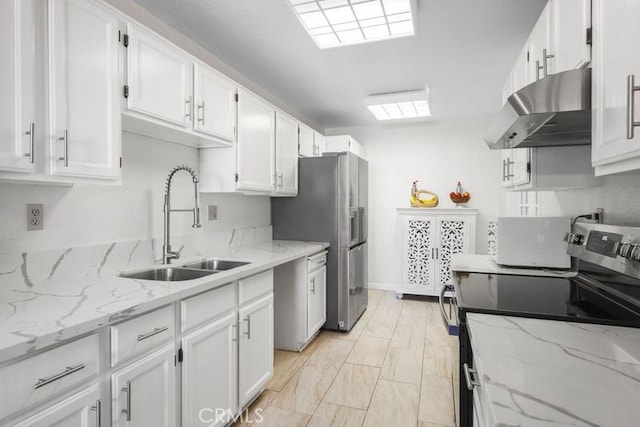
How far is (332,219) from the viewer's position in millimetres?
3395

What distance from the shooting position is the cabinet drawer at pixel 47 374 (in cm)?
92

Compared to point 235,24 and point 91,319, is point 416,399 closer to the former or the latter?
point 91,319

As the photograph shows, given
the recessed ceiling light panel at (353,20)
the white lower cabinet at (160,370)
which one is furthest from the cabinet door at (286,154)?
the white lower cabinet at (160,370)

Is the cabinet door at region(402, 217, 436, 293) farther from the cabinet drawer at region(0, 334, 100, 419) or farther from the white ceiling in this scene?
the cabinet drawer at region(0, 334, 100, 419)

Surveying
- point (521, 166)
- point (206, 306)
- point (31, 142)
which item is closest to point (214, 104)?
point (31, 142)

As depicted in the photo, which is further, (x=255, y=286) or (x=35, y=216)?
(x=255, y=286)

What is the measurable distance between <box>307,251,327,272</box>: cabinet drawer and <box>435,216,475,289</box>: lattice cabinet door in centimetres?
192

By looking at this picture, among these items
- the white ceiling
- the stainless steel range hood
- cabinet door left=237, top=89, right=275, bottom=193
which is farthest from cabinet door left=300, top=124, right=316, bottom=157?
the stainless steel range hood

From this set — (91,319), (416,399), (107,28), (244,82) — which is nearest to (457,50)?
(244,82)

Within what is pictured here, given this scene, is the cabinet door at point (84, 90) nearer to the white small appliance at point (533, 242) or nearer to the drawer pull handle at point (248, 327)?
the drawer pull handle at point (248, 327)

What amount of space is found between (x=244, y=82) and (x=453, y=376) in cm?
314

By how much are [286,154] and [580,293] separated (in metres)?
2.44

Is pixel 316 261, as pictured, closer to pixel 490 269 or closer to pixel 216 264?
pixel 216 264

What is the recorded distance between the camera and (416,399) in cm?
226
